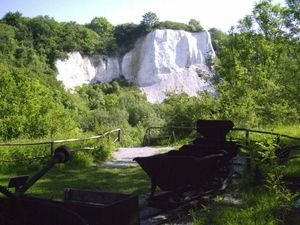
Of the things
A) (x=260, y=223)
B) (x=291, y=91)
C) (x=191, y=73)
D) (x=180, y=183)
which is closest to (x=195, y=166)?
(x=180, y=183)

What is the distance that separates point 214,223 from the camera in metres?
6.25

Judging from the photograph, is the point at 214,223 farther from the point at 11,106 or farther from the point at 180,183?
the point at 11,106

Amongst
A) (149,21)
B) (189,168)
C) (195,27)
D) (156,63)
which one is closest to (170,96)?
(189,168)

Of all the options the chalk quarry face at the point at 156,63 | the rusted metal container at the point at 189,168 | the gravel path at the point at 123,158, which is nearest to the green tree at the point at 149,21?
the chalk quarry face at the point at 156,63

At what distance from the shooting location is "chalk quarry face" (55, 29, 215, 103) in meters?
85.4

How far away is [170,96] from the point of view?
26.1 metres

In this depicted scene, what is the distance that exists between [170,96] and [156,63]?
63.7 meters

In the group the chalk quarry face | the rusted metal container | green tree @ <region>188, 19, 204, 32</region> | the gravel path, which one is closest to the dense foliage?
the gravel path

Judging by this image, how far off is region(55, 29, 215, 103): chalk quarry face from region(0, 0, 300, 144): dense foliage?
540 centimetres

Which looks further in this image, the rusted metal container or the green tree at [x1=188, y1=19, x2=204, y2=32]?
the green tree at [x1=188, y1=19, x2=204, y2=32]

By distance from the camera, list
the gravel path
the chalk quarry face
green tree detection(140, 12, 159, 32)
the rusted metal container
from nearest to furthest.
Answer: the rusted metal container < the gravel path < the chalk quarry face < green tree detection(140, 12, 159, 32)

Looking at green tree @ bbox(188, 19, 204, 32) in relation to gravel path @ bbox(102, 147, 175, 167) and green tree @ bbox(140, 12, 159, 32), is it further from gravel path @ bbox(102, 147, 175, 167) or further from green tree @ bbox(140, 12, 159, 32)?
gravel path @ bbox(102, 147, 175, 167)

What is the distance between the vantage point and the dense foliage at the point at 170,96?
2308 centimetres

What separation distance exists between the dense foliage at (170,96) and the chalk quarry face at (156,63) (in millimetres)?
5399
